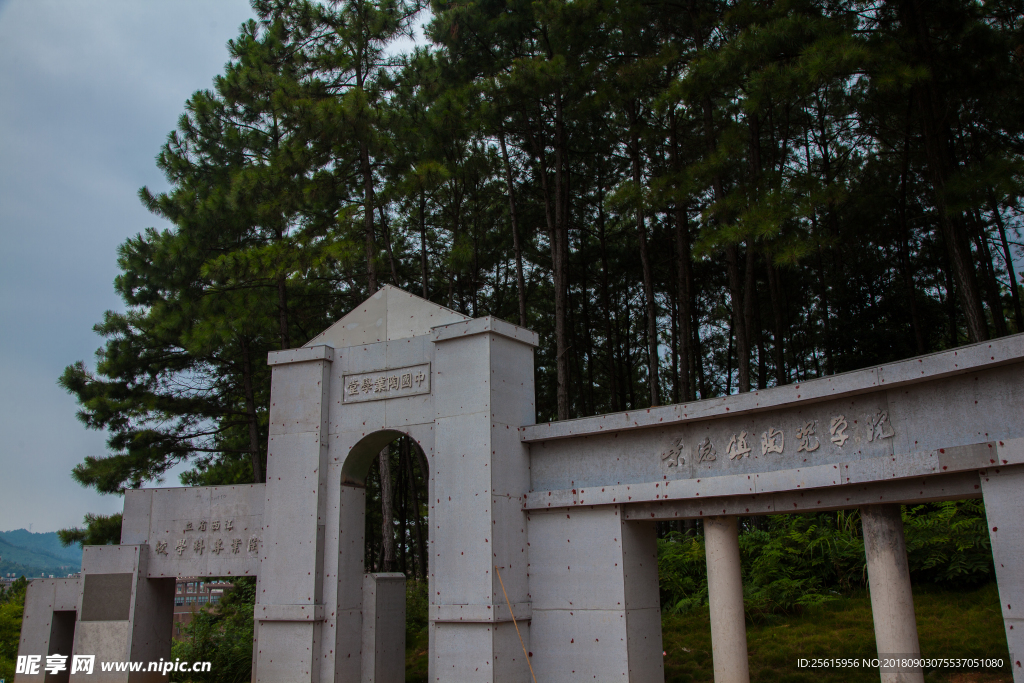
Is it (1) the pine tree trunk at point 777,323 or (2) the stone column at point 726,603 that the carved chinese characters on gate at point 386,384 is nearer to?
(2) the stone column at point 726,603

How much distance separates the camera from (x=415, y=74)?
14742 mm

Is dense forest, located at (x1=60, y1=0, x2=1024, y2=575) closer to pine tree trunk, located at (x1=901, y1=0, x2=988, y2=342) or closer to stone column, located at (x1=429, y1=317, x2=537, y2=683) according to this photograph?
pine tree trunk, located at (x1=901, y1=0, x2=988, y2=342)

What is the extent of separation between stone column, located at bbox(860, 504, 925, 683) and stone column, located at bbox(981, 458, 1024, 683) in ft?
2.61

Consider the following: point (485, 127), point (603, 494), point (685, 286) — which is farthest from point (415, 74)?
point (603, 494)

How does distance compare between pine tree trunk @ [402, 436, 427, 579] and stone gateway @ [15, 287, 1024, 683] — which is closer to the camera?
stone gateway @ [15, 287, 1024, 683]

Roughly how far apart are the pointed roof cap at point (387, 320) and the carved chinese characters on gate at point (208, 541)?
2629mm

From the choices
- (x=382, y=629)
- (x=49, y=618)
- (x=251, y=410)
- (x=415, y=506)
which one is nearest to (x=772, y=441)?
(x=382, y=629)

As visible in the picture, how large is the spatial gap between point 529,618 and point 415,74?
35.7 feet

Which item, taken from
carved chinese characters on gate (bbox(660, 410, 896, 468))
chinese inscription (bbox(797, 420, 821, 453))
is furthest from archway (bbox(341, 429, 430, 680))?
chinese inscription (bbox(797, 420, 821, 453))

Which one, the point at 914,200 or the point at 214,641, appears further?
the point at 914,200

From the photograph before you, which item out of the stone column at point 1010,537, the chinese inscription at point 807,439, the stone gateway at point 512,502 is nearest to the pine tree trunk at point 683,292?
the stone gateway at point 512,502

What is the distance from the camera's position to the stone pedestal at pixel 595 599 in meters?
7.16

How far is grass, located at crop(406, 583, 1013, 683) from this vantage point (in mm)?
7676

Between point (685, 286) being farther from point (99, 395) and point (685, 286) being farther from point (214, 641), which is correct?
point (99, 395)
